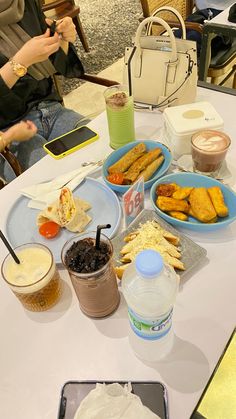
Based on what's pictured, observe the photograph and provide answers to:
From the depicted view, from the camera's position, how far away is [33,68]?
1.77 metres

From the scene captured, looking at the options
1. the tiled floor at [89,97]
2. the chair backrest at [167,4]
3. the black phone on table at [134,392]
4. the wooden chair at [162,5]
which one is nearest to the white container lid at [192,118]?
the black phone on table at [134,392]

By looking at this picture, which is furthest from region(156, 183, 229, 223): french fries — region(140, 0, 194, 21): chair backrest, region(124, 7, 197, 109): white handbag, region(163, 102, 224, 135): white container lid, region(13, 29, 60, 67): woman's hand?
region(140, 0, 194, 21): chair backrest

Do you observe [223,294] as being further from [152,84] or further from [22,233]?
[152,84]

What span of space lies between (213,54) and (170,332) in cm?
208

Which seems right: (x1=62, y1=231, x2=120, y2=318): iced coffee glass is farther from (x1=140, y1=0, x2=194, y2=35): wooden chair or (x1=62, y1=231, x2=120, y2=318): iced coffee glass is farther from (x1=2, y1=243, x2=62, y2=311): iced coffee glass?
(x1=140, y1=0, x2=194, y2=35): wooden chair

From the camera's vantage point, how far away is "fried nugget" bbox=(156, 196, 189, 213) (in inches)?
40.7

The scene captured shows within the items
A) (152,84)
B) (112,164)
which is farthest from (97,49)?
(112,164)

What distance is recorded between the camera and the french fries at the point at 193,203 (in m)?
1.01

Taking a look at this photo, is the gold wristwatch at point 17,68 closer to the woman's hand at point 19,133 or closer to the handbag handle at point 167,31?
the woman's hand at point 19,133

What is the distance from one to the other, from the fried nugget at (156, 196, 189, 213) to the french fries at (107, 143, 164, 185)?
0.14 metres

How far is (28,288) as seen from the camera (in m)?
0.82

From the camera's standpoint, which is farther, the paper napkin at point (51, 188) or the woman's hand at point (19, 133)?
the woman's hand at point (19, 133)

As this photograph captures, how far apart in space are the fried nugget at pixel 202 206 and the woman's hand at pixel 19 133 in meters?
0.83

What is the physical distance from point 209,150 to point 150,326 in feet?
2.00
